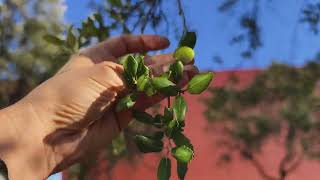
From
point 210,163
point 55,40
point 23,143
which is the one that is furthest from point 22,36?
point 23,143

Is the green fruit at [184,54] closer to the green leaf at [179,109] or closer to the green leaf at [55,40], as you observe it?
the green leaf at [179,109]

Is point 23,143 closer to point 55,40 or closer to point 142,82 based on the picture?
point 142,82

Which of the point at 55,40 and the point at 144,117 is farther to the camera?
the point at 55,40

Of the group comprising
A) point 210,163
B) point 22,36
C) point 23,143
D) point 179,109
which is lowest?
point 210,163

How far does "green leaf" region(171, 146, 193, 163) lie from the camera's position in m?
0.91

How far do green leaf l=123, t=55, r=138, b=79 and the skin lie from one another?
97 millimetres

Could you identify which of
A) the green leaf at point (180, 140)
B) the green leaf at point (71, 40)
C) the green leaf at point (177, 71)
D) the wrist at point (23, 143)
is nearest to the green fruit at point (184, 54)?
the green leaf at point (177, 71)

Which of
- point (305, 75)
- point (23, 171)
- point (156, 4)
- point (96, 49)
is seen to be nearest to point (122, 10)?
point (156, 4)

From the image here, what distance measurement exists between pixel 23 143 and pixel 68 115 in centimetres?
10

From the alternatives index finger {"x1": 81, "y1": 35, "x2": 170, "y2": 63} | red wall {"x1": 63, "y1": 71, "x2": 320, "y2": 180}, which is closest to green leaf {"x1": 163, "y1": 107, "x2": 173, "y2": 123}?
index finger {"x1": 81, "y1": 35, "x2": 170, "y2": 63}

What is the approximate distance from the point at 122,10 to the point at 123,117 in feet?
2.61

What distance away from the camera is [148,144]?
990 millimetres

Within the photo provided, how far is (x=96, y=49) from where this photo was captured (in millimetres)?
1372

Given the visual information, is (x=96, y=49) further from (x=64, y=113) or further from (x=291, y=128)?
(x=291, y=128)
